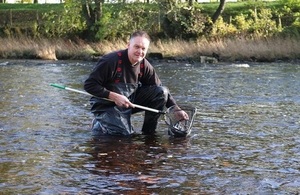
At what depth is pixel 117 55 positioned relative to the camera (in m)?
9.31

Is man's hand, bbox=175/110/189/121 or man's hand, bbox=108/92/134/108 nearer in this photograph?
man's hand, bbox=108/92/134/108

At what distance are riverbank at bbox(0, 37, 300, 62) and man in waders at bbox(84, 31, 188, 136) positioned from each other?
76.7ft

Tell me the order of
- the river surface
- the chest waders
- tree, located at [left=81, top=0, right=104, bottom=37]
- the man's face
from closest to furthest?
the river surface < the man's face < the chest waders < tree, located at [left=81, top=0, right=104, bottom=37]

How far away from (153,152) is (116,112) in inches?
51.5

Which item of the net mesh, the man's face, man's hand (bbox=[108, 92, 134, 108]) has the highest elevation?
the man's face

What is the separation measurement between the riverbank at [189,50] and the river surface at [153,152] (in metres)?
18.9

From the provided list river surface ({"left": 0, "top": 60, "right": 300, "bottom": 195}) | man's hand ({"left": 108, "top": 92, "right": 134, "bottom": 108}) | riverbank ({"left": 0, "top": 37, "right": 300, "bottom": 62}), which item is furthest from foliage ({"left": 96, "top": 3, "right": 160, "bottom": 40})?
man's hand ({"left": 108, "top": 92, "right": 134, "bottom": 108})

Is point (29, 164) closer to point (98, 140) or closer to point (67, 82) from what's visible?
point (98, 140)

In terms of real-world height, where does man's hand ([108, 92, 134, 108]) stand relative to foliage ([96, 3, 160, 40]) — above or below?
above

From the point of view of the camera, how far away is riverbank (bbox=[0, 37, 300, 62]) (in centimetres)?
3347

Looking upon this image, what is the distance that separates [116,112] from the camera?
937cm

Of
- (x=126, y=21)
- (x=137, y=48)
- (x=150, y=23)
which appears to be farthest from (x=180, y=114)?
(x=150, y=23)

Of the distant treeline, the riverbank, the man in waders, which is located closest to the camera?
the man in waders

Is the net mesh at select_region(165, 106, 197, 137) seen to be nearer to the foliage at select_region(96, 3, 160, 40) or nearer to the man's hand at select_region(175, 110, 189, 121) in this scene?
the man's hand at select_region(175, 110, 189, 121)
